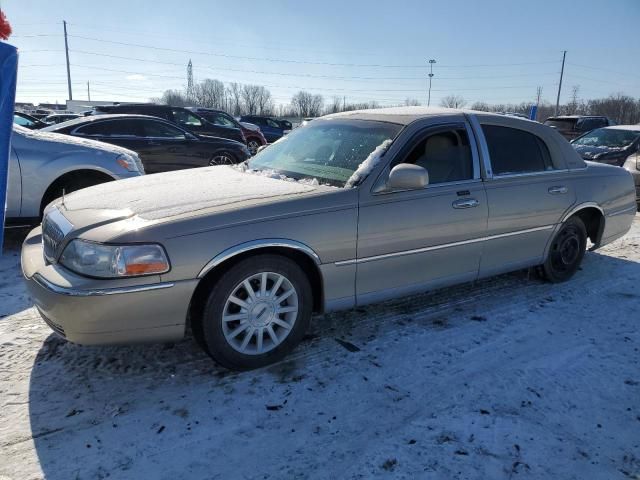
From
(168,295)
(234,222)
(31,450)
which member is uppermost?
(234,222)

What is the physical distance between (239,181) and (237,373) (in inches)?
53.6

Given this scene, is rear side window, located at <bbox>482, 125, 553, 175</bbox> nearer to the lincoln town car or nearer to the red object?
the lincoln town car

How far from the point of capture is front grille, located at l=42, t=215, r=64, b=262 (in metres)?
2.94

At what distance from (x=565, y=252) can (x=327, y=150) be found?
259cm

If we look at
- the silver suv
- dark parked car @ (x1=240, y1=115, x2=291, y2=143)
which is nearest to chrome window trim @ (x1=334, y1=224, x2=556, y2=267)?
the silver suv

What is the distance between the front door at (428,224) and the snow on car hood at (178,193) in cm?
56

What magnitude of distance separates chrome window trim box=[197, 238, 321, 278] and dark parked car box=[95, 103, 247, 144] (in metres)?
10.2

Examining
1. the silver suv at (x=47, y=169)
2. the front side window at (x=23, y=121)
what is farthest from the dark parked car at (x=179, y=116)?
the silver suv at (x=47, y=169)

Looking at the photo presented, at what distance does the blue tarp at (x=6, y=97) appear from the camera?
308 cm

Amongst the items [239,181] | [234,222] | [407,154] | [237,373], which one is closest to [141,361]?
[237,373]

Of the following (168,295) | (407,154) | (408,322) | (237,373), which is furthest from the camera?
(408,322)

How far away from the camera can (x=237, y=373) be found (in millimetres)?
3062

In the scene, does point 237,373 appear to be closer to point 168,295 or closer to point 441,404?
point 168,295

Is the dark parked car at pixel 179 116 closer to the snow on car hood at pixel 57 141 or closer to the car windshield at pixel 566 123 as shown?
the snow on car hood at pixel 57 141
